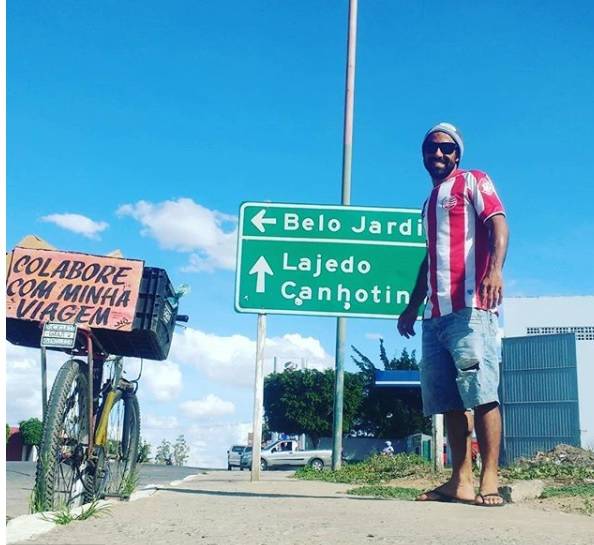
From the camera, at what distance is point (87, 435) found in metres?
5.36

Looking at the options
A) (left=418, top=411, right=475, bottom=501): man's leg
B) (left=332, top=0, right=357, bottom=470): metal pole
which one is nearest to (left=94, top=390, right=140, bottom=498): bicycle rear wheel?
(left=418, top=411, right=475, bottom=501): man's leg

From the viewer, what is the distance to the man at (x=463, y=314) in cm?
435

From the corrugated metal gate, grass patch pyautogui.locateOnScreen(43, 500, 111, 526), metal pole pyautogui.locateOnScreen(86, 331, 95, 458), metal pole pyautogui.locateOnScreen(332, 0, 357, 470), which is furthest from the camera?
the corrugated metal gate

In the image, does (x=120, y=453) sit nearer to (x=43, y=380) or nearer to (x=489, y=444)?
(x=43, y=380)

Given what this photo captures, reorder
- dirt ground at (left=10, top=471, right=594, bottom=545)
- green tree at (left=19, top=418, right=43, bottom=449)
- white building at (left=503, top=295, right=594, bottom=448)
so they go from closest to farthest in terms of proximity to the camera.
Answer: dirt ground at (left=10, top=471, right=594, bottom=545)
green tree at (left=19, top=418, right=43, bottom=449)
white building at (left=503, top=295, right=594, bottom=448)

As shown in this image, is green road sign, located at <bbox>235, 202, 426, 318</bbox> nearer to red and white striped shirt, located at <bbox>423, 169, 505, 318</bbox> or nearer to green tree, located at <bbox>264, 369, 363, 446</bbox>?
red and white striped shirt, located at <bbox>423, 169, 505, 318</bbox>

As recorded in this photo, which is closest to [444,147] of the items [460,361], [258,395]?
[460,361]

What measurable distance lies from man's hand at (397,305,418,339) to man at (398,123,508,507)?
1.99 ft

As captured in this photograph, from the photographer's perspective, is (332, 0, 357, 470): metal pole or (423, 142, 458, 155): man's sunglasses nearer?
(423, 142, 458, 155): man's sunglasses

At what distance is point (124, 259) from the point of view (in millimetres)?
5680

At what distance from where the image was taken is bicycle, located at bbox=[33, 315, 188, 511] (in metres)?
4.61

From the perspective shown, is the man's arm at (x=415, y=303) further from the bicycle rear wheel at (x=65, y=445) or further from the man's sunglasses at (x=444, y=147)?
the bicycle rear wheel at (x=65, y=445)

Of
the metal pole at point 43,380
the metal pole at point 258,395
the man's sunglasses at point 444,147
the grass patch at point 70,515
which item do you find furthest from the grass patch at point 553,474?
the grass patch at point 70,515

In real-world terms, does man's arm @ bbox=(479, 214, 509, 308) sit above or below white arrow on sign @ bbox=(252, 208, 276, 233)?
below
